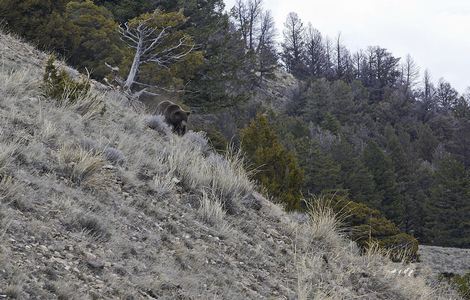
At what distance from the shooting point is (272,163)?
15781 mm

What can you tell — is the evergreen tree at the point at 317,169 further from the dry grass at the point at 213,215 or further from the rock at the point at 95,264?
the rock at the point at 95,264

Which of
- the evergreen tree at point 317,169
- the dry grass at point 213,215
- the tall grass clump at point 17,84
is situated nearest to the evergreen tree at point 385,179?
the evergreen tree at point 317,169

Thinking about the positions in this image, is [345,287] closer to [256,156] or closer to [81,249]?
[81,249]

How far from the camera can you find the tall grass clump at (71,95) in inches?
319

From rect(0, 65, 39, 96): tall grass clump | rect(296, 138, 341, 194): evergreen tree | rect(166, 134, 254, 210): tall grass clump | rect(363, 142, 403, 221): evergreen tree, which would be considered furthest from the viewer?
rect(363, 142, 403, 221): evergreen tree

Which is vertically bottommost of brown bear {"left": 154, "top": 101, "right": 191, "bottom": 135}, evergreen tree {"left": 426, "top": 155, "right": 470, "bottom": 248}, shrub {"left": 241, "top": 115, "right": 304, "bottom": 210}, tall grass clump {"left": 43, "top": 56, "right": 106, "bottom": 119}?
evergreen tree {"left": 426, "top": 155, "right": 470, "bottom": 248}

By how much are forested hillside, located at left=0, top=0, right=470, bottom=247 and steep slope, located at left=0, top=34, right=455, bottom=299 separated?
4.48m

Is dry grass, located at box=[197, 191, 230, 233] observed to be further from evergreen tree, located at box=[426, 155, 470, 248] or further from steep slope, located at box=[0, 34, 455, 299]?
evergreen tree, located at box=[426, 155, 470, 248]

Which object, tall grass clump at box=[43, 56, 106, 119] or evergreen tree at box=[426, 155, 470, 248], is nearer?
tall grass clump at box=[43, 56, 106, 119]

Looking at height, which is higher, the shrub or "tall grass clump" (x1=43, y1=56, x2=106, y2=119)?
"tall grass clump" (x1=43, y1=56, x2=106, y2=119)

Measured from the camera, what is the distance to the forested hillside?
17953 mm

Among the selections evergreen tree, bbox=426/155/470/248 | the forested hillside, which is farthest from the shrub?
evergreen tree, bbox=426/155/470/248

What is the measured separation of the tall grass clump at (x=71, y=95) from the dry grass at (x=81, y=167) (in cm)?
219

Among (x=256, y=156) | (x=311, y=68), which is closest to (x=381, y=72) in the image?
(x=311, y=68)
